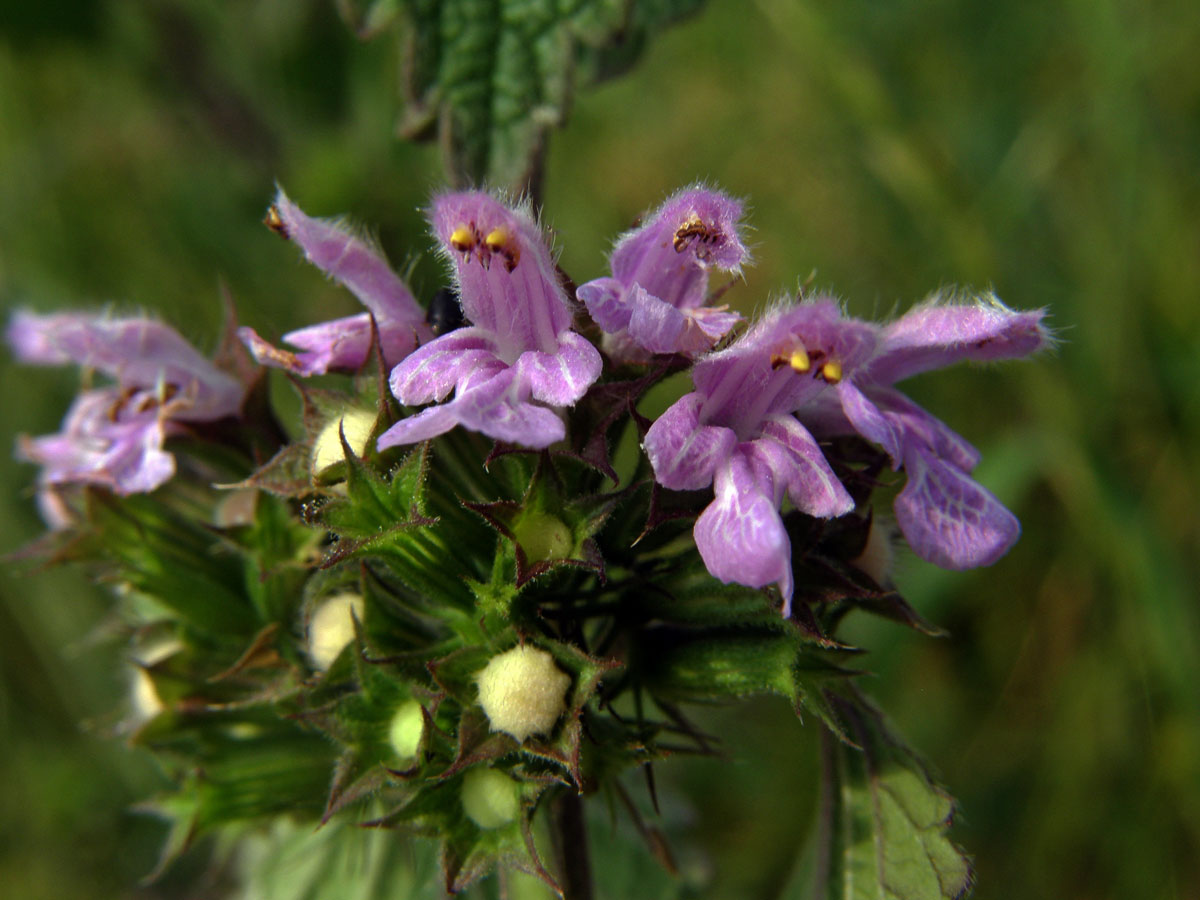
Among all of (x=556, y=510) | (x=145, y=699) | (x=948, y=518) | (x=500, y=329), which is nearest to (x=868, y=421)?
(x=948, y=518)

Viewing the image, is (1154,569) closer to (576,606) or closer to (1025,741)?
(1025,741)

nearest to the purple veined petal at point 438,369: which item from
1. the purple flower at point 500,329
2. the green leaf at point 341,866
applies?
the purple flower at point 500,329

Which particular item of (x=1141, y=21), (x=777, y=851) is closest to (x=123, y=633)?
(x=777, y=851)

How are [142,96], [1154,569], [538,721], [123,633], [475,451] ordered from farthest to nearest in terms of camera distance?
[142,96] < [1154,569] < [123,633] < [475,451] < [538,721]

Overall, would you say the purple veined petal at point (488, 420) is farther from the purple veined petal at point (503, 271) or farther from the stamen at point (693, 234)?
the stamen at point (693, 234)

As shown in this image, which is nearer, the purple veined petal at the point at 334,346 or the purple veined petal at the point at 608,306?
the purple veined petal at the point at 608,306

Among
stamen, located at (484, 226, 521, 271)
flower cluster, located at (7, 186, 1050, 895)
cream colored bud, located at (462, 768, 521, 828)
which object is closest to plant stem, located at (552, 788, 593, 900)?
flower cluster, located at (7, 186, 1050, 895)

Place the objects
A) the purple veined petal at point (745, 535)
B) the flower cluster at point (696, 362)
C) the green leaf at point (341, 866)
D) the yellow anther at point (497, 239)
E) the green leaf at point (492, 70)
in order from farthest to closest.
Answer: the green leaf at point (341, 866)
the green leaf at point (492, 70)
the yellow anther at point (497, 239)
the flower cluster at point (696, 362)
the purple veined petal at point (745, 535)
